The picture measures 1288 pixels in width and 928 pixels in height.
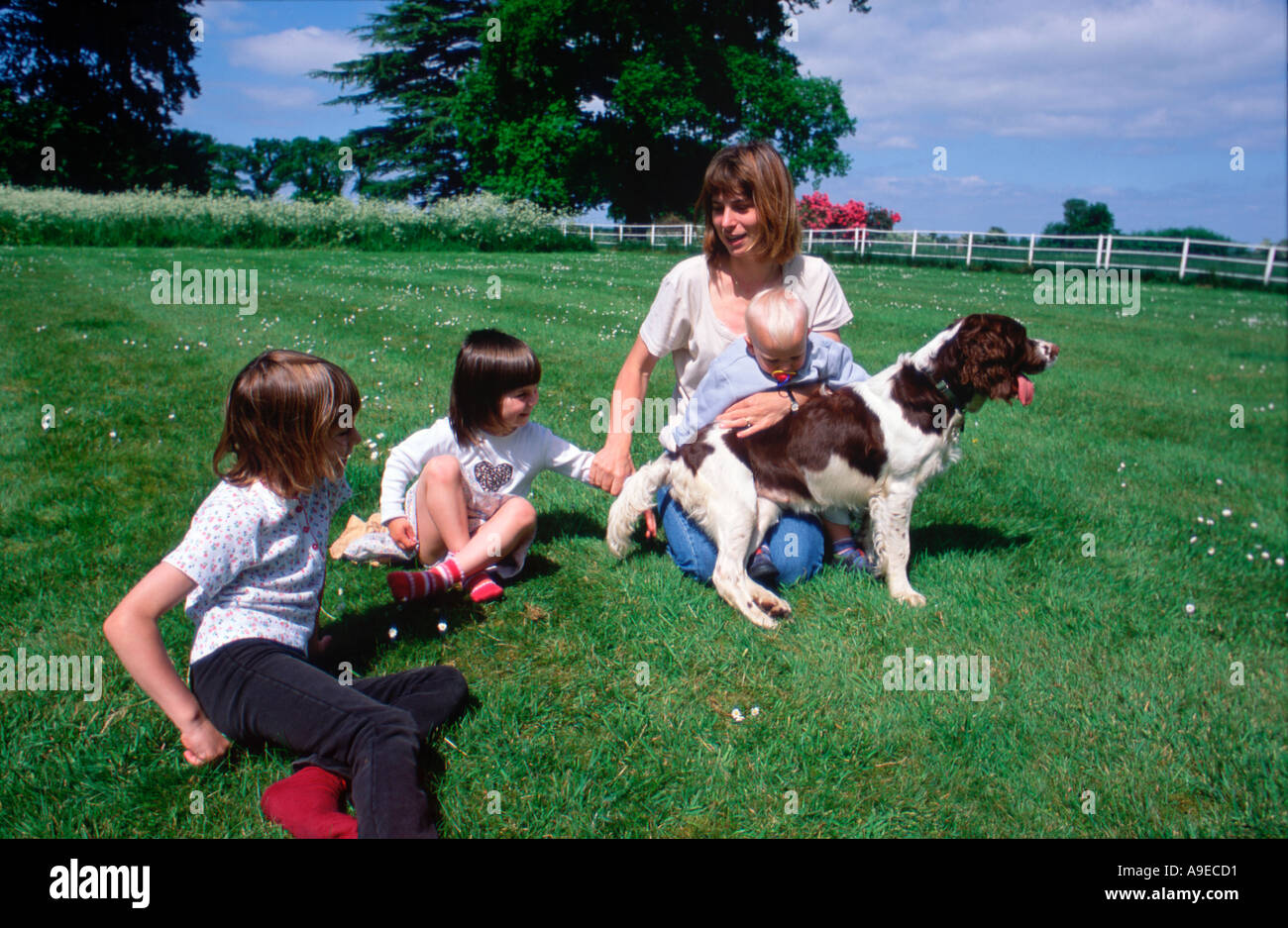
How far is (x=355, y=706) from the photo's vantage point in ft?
7.89

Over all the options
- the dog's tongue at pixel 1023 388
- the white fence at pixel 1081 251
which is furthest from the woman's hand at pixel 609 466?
the white fence at pixel 1081 251

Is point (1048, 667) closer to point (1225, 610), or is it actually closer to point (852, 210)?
point (1225, 610)

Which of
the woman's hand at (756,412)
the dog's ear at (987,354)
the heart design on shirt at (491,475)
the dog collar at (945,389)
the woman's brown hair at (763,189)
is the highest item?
the woman's brown hair at (763,189)

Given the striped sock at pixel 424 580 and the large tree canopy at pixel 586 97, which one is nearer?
the striped sock at pixel 424 580

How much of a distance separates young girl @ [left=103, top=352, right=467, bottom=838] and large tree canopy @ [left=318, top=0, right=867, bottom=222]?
33.2 meters

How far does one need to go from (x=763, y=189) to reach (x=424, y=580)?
2.45m

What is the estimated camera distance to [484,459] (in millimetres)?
3854

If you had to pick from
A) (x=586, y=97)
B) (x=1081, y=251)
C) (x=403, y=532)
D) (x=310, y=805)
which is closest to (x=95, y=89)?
(x=586, y=97)

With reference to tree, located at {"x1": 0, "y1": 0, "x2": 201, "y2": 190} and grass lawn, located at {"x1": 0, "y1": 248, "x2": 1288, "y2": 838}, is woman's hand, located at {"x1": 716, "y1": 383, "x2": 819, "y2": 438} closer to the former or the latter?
grass lawn, located at {"x1": 0, "y1": 248, "x2": 1288, "y2": 838}

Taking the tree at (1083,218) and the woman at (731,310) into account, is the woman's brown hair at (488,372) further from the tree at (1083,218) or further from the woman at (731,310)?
the tree at (1083,218)

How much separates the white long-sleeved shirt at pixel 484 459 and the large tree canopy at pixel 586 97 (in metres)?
32.0

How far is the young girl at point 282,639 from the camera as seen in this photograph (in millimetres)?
2256

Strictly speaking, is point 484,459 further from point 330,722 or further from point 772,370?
point 330,722
